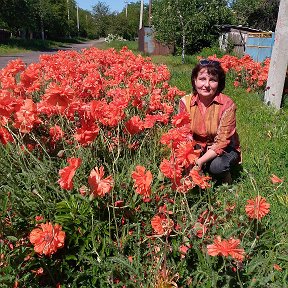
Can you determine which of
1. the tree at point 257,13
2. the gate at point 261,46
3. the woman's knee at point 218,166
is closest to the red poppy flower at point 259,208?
the woman's knee at point 218,166

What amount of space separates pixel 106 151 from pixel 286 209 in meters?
1.51

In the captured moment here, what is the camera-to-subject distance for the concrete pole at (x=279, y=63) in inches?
250

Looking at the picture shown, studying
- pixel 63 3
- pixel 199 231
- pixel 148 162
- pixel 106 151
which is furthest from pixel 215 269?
pixel 63 3

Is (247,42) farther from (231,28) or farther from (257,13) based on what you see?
(257,13)

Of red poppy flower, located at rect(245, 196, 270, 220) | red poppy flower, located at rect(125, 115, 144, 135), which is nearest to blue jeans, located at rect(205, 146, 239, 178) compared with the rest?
red poppy flower, located at rect(125, 115, 144, 135)

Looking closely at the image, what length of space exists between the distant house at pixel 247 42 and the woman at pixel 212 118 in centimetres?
1042

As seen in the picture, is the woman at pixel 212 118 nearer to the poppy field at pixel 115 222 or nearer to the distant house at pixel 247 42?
the poppy field at pixel 115 222

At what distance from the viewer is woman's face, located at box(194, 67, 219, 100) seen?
3104 mm

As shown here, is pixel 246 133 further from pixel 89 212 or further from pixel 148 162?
pixel 89 212

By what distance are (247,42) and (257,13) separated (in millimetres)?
17290

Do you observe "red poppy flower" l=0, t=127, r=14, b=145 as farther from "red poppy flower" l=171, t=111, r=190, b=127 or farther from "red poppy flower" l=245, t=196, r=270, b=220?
"red poppy flower" l=245, t=196, r=270, b=220

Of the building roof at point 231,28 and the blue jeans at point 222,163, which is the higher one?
the building roof at point 231,28

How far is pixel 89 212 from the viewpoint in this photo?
205cm

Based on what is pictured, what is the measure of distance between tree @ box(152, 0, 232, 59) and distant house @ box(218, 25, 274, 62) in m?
0.83
